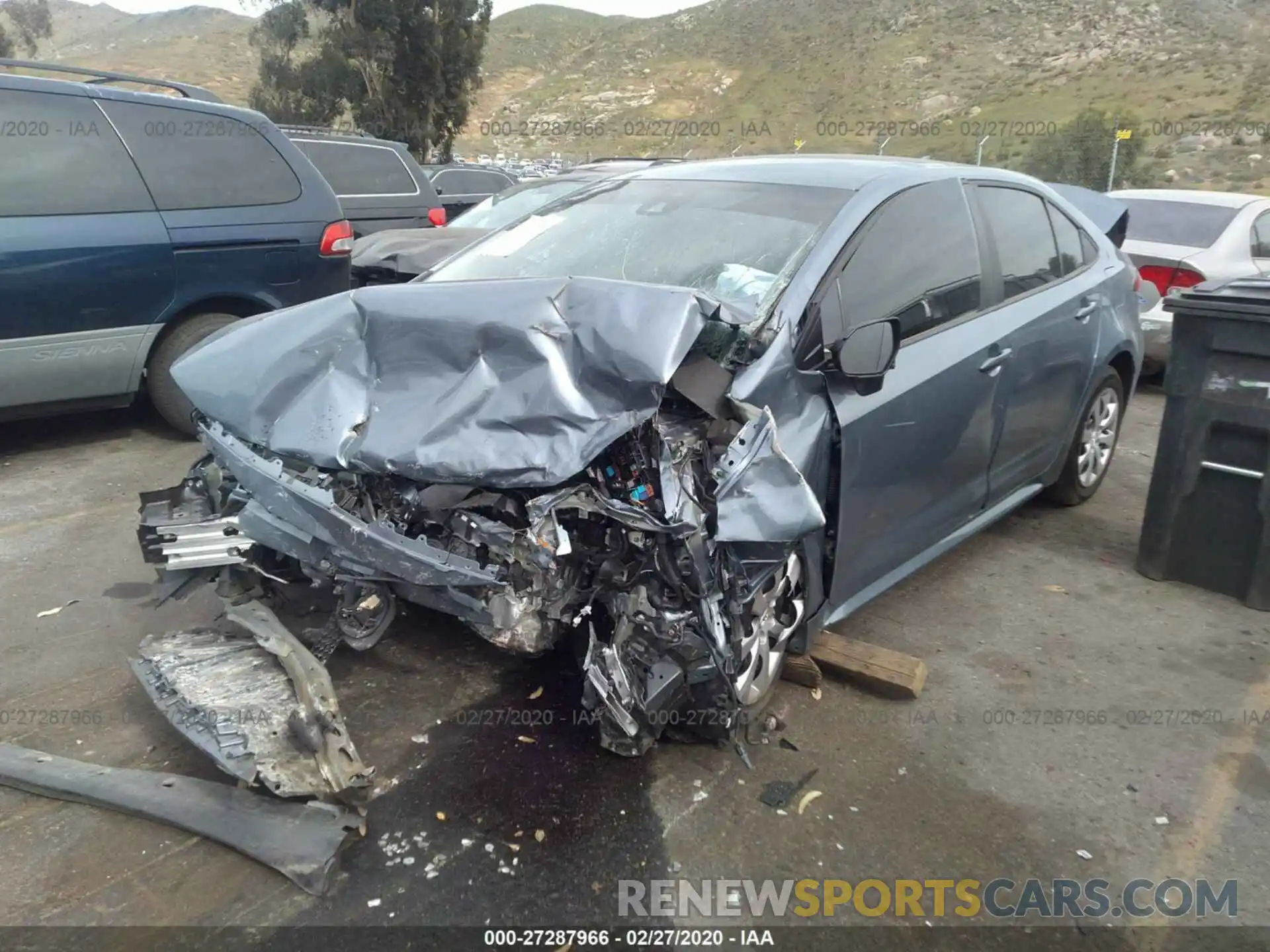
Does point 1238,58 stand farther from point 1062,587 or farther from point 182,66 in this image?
point 182,66

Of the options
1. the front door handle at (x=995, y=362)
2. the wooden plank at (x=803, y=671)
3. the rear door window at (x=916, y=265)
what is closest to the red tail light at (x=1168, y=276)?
the front door handle at (x=995, y=362)

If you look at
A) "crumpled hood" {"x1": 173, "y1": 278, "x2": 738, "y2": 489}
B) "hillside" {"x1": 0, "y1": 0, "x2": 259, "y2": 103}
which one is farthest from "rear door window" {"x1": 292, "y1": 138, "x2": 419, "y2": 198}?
"hillside" {"x1": 0, "y1": 0, "x2": 259, "y2": 103}

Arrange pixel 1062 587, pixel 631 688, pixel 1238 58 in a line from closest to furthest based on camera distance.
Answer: pixel 631 688
pixel 1062 587
pixel 1238 58

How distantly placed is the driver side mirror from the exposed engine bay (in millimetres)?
356

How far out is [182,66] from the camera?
205ft

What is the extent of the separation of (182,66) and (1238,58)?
6193cm

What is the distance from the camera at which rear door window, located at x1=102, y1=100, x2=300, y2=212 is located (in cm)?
550

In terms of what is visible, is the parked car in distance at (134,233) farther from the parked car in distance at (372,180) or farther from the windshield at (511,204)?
the parked car in distance at (372,180)

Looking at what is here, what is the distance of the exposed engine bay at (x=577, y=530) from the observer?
101 inches

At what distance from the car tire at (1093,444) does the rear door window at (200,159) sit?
5.05 m

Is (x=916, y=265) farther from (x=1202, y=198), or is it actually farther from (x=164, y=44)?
(x=164, y=44)

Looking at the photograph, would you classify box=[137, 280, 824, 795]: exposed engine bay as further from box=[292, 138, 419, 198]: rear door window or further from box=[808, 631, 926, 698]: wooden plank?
box=[292, 138, 419, 198]: rear door window

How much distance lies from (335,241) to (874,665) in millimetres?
4616

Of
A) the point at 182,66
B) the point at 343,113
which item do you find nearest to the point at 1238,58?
the point at 343,113
